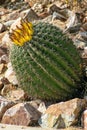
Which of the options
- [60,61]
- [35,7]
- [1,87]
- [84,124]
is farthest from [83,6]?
[84,124]

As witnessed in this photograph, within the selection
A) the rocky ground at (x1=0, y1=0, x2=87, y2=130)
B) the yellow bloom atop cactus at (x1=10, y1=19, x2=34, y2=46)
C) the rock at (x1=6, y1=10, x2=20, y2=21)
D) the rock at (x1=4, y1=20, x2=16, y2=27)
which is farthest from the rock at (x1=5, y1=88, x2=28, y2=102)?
the rock at (x1=6, y1=10, x2=20, y2=21)

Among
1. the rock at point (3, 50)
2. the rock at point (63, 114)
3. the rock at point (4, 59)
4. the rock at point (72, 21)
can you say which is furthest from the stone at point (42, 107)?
the rock at point (72, 21)

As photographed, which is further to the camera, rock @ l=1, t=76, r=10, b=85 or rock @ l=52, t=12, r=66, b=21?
rock @ l=52, t=12, r=66, b=21

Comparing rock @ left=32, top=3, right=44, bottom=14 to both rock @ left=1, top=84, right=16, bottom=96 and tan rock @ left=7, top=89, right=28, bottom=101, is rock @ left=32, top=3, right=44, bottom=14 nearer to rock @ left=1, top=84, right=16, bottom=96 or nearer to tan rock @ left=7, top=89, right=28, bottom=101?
rock @ left=1, top=84, right=16, bottom=96

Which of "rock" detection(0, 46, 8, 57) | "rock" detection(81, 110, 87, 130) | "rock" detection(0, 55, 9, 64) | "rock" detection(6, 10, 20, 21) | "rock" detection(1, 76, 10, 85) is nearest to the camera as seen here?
"rock" detection(81, 110, 87, 130)

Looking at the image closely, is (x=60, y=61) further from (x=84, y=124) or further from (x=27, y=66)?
(x=84, y=124)

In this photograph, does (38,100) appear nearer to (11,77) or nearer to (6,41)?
(11,77)
